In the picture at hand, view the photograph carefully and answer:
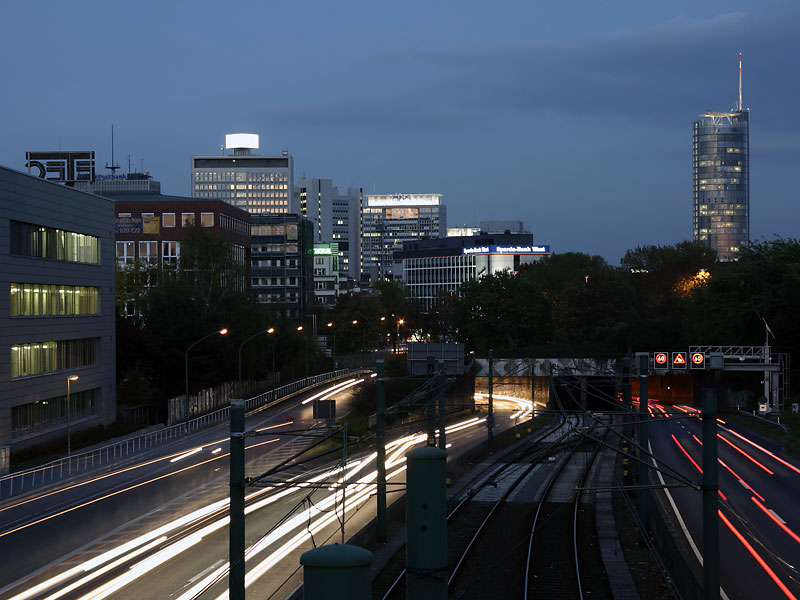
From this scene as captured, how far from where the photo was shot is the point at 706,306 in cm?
8181

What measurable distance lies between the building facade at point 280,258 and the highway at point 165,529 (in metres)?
107

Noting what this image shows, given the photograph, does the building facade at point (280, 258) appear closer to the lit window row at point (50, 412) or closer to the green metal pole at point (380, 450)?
the lit window row at point (50, 412)

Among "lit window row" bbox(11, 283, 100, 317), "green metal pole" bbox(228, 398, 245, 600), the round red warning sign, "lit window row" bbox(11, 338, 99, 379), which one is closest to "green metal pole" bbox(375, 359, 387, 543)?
"green metal pole" bbox(228, 398, 245, 600)

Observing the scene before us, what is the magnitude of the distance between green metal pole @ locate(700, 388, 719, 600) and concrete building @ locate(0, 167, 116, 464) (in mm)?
33537

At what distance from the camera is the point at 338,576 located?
6992mm

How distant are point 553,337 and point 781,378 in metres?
A: 48.6

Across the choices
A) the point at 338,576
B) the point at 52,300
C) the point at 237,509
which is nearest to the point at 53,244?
the point at 52,300

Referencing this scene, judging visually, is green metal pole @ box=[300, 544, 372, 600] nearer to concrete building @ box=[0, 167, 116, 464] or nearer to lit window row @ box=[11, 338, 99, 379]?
concrete building @ box=[0, 167, 116, 464]

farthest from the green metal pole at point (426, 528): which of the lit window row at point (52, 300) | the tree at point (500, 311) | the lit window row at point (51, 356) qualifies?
the tree at point (500, 311)

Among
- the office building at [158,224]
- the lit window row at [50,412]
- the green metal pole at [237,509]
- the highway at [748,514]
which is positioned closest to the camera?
the green metal pole at [237,509]

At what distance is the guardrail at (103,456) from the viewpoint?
37.4 m

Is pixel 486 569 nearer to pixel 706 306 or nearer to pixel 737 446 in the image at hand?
pixel 737 446

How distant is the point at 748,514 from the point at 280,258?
128 metres

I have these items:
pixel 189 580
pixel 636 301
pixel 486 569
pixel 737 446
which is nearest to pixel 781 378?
pixel 737 446
